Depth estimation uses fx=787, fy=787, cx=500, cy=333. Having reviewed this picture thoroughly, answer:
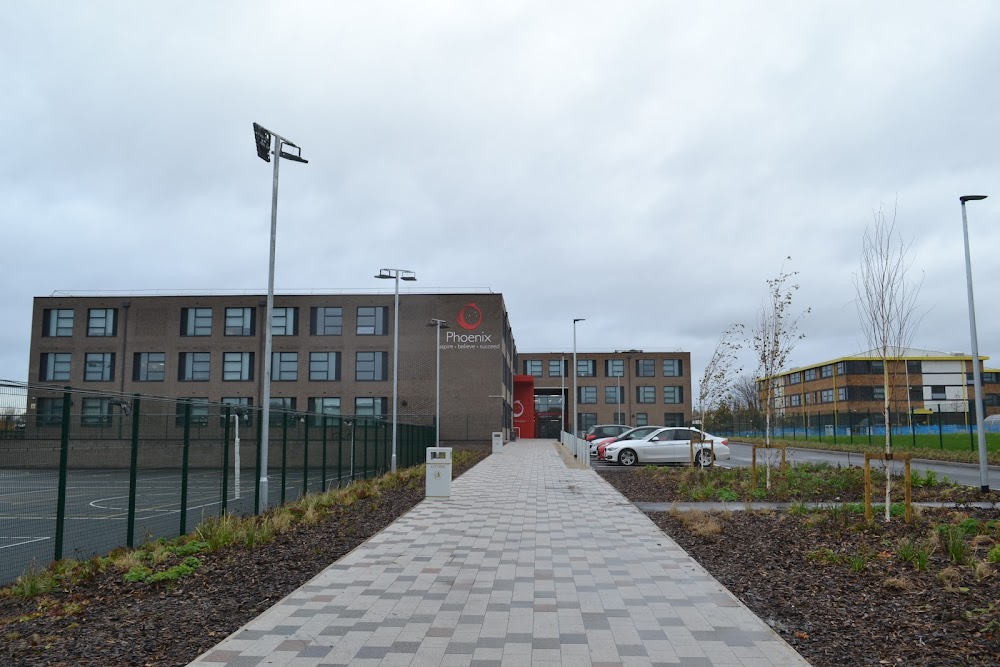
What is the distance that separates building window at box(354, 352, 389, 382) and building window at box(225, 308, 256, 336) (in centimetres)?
745

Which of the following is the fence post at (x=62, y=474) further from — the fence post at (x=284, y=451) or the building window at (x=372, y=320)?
the building window at (x=372, y=320)

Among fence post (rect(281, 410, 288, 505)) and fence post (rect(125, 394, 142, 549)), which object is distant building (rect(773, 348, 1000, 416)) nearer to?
fence post (rect(281, 410, 288, 505))

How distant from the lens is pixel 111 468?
9.42m

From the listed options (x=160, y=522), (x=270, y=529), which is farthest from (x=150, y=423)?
(x=270, y=529)

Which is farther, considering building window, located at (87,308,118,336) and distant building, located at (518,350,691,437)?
distant building, located at (518,350,691,437)

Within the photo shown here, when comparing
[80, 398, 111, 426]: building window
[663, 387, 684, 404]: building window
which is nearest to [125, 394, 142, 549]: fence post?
[80, 398, 111, 426]: building window

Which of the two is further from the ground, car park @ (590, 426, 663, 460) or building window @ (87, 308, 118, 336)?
building window @ (87, 308, 118, 336)

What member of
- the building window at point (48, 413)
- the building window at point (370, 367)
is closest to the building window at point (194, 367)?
the building window at point (370, 367)

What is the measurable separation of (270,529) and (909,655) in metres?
8.21

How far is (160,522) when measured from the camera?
10641 millimetres

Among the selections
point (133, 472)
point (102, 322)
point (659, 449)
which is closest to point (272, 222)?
point (133, 472)

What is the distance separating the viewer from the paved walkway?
18.6 ft

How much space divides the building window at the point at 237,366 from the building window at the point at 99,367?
755 centimetres

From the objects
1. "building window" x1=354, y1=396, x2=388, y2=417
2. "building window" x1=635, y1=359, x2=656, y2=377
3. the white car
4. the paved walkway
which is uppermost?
"building window" x1=635, y1=359, x2=656, y2=377
